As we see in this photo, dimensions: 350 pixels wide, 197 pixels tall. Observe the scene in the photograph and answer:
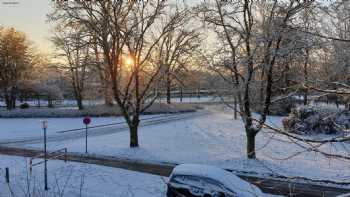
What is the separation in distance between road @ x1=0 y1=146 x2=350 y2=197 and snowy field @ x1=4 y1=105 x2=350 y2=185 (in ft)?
2.47

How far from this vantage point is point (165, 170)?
22.9 meters

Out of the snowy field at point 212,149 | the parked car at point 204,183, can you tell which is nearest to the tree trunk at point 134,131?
the snowy field at point 212,149

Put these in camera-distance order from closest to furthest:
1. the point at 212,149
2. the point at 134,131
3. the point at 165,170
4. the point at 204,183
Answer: the point at 204,183 → the point at 165,170 → the point at 212,149 → the point at 134,131

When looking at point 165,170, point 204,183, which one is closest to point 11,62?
point 165,170

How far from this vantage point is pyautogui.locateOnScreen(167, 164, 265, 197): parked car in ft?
47.0

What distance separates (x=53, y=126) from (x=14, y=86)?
1867 centimetres

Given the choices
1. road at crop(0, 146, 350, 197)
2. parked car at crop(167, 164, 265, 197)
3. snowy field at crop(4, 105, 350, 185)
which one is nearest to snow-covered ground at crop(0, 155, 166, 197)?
road at crop(0, 146, 350, 197)

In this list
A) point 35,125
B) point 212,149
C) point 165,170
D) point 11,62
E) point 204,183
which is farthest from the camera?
point 11,62

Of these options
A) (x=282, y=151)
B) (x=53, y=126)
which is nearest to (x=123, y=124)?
(x=53, y=126)

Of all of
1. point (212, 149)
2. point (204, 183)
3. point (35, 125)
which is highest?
point (35, 125)

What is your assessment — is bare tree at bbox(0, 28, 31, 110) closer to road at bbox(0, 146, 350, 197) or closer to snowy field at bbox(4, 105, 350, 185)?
snowy field at bbox(4, 105, 350, 185)

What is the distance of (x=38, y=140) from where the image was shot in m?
33.8

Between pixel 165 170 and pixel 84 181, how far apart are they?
4.84 m

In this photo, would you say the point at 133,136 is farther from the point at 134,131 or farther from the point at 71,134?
the point at 71,134
